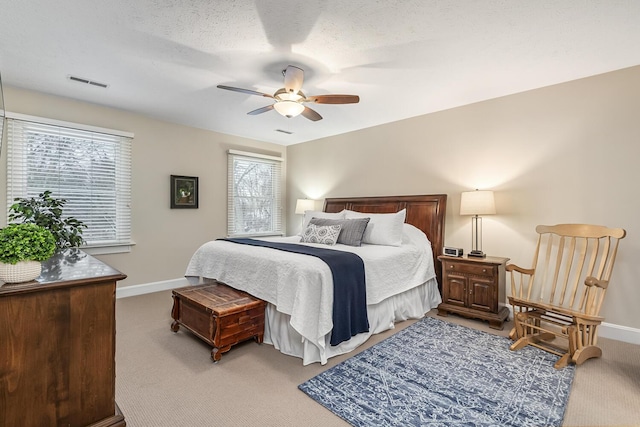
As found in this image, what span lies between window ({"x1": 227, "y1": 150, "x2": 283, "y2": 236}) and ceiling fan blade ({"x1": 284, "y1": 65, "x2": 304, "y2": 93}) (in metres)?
2.80

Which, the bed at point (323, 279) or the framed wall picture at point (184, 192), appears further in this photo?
the framed wall picture at point (184, 192)

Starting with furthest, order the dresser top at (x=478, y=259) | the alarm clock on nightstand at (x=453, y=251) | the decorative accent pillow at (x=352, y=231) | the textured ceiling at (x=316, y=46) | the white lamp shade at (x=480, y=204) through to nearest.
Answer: the decorative accent pillow at (x=352, y=231) < the alarm clock on nightstand at (x=453, y=251) < the white lamp shade at (x=480, y=204) < the dresser top at (x=478, y=259) < the textured ceiling at (x=316, y=46)

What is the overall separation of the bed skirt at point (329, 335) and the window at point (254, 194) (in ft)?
9.89

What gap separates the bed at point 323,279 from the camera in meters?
2.38

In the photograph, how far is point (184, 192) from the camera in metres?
4.75

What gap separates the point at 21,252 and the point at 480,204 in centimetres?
374

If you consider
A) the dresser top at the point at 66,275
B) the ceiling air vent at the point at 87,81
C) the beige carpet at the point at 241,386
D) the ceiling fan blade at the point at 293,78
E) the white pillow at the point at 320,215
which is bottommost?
the beige carpet at the point at 241,386

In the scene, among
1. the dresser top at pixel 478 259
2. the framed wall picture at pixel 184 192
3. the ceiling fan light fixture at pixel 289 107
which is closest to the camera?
the ceiling fan light fixture at pixel 289 107

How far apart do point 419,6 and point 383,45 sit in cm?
48

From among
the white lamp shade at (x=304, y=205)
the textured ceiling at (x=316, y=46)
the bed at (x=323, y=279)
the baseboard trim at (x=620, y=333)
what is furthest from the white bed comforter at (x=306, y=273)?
the white lamp shade at (x=304, y=205)

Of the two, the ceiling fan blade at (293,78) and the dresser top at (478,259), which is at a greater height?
the ceiling fan blade at (293,78)

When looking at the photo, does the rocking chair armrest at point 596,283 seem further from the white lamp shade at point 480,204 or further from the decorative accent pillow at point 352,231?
the decorative accent pillow at point 352,231

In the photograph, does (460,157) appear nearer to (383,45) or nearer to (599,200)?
(599,200)

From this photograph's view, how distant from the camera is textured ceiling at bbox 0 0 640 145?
6.70 ft
